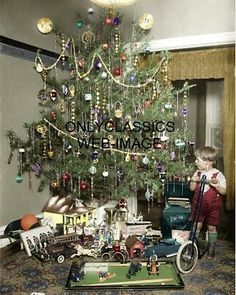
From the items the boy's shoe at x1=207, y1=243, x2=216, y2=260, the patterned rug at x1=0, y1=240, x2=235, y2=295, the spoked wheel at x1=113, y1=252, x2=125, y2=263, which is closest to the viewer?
the patterned rug at x1=0, y1=240, x2=235, y2=295

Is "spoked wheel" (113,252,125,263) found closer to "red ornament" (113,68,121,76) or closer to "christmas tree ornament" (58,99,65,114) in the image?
"christmas tree ornament" (58,99,65,114)

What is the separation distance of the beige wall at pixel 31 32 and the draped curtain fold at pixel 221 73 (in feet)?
0.46

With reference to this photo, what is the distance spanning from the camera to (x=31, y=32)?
5.97 ft

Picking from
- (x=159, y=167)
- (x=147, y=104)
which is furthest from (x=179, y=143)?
(x=147, y=104)

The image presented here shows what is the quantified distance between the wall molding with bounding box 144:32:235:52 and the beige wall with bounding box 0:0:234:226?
0.03 m

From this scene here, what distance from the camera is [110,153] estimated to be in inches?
73.2

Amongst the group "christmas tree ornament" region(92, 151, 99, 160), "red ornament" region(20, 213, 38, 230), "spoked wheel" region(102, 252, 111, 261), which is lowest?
"spoked wheel" region(102, 252, 111, 261)

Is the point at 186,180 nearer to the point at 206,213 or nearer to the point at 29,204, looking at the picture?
the point at 206,213

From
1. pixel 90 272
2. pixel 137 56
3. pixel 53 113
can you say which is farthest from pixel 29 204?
pixel 137 56

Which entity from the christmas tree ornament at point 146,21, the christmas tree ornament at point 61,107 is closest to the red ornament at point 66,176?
the christmas tree ornament at point 61,107

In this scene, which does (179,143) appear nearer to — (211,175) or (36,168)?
(211,175)

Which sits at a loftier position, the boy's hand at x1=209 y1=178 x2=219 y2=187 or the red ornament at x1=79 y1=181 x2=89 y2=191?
the boy's hand at x1=209 y1=178 x2=219 y2=187

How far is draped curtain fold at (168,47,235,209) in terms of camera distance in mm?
2016

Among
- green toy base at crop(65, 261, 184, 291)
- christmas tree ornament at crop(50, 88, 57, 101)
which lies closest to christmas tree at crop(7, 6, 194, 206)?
christmas tree ornament at crop(50, 88, 57, 101)
